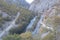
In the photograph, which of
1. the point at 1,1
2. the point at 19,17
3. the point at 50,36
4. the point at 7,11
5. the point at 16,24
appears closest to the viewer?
the point at 50,36

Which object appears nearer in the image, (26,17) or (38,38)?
(38,38)

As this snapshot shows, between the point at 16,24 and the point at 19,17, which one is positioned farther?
the point at 19,17

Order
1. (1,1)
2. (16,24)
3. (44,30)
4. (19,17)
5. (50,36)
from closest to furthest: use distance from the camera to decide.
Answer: (50,36) < (44,30) < (16,24) < (19,17) < (1,1)

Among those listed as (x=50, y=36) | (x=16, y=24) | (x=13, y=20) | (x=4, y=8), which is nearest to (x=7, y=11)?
(x=4, y=8)

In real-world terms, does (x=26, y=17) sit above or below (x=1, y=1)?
below

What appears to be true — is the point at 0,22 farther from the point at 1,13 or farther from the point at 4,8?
the point at 4,8

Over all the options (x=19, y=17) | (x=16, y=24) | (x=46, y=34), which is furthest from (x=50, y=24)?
(x=19, y=17)

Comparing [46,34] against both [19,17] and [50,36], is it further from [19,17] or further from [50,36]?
[19,17]

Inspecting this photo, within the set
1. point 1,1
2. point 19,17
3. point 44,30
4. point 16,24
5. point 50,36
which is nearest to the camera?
point 50,36

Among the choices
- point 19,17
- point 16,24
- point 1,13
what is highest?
point 1,13
